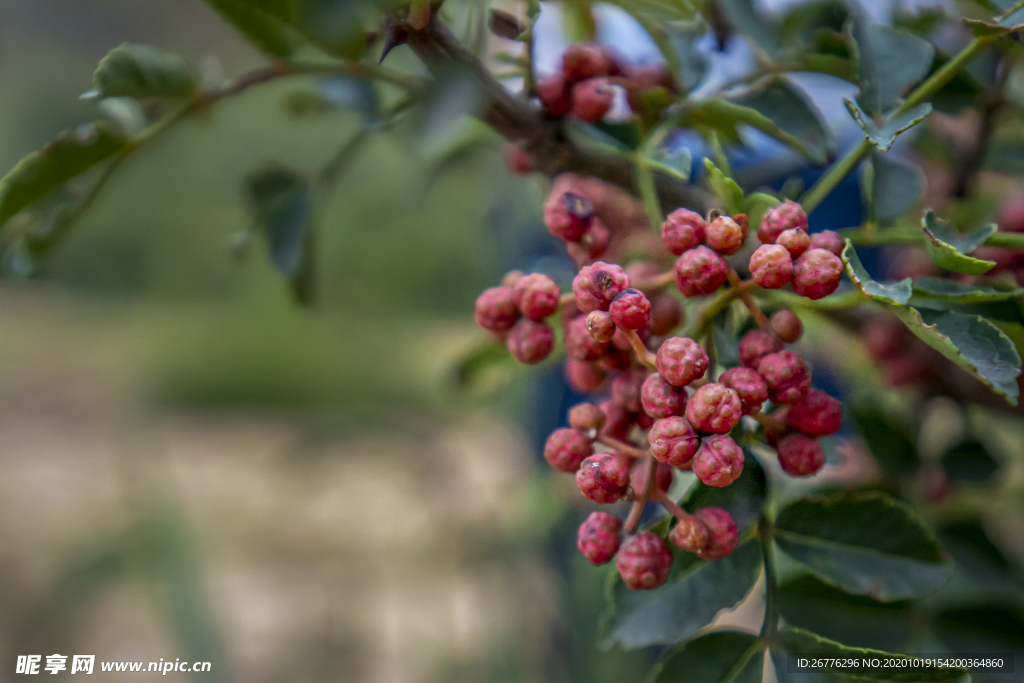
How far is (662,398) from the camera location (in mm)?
215

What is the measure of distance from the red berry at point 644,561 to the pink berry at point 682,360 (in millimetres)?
55

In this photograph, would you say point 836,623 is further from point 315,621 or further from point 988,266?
point 315,621

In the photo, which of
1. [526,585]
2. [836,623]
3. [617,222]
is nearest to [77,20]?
[526,585]

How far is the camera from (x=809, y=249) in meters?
0.22

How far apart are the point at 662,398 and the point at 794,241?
0.07m

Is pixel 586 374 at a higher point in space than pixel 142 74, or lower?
lower

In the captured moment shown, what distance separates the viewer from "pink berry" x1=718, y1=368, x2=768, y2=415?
218 millimetres

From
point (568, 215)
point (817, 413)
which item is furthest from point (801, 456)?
point (568, 215)

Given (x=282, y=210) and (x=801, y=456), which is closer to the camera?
(x=801, y=456)

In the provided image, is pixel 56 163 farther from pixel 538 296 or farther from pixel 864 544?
pixel 864 544

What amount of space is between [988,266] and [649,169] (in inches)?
4.8

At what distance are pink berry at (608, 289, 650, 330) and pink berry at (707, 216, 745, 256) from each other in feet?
0.11

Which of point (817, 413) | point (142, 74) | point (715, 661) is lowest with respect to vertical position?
point (715, 661)

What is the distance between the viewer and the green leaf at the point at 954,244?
21 cm
